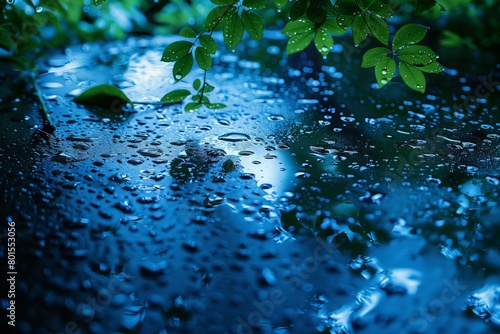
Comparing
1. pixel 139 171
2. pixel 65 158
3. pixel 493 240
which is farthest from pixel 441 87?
pixel 65 158

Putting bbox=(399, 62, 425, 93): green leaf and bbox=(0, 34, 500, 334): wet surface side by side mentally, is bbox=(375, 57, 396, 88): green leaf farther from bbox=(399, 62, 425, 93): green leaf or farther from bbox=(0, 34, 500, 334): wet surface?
bbox=(0, 34, 500, 334): wet surface

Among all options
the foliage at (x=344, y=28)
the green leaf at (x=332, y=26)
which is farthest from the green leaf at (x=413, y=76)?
the green leaf at (x=332, y=26)

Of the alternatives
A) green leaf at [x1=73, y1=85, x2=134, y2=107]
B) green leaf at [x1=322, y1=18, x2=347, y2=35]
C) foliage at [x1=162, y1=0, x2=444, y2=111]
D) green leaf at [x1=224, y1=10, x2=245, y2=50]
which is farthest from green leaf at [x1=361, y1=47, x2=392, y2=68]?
green leaf at [x1=73, y1=85, x2=134, y2=107]

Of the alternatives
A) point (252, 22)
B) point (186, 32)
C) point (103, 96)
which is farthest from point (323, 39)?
point (103, 96)

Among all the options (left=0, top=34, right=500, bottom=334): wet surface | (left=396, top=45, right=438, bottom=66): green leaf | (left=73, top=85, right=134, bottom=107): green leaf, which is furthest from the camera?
(left=73, top=85, right=134, bottom=107): green leaf

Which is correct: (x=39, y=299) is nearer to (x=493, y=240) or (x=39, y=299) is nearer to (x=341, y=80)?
(x=493, y=240)

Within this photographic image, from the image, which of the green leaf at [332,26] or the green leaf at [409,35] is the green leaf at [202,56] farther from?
the green leaf at [409,35]
